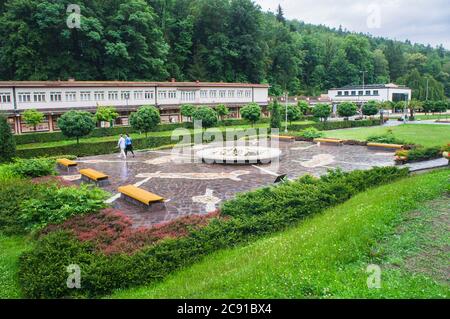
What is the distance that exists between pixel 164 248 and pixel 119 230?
1.96m

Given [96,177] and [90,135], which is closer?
[96,177]

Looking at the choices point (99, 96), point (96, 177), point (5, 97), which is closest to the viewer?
point (96, 177)

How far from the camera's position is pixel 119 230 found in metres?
9.76

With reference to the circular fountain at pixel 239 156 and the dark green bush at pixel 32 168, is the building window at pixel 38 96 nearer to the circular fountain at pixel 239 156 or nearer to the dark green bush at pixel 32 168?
the dark green bush at pixel 32 168

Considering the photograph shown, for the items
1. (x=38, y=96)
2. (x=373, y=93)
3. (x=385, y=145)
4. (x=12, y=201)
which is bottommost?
(x=12, y=201)

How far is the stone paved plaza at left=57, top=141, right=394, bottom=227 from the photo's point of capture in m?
12.3

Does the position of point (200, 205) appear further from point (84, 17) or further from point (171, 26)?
point (171, 26)

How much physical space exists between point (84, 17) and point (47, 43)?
585 centimetres

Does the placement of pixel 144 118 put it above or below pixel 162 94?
below

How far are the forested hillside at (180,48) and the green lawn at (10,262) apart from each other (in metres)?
42.0

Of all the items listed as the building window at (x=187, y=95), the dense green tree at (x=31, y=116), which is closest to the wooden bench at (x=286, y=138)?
the building window at (x=187, y=95)

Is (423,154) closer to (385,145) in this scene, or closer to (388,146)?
(388,146)

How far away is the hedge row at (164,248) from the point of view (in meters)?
7.31

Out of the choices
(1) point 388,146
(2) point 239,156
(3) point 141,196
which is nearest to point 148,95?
(2) point 239,156
